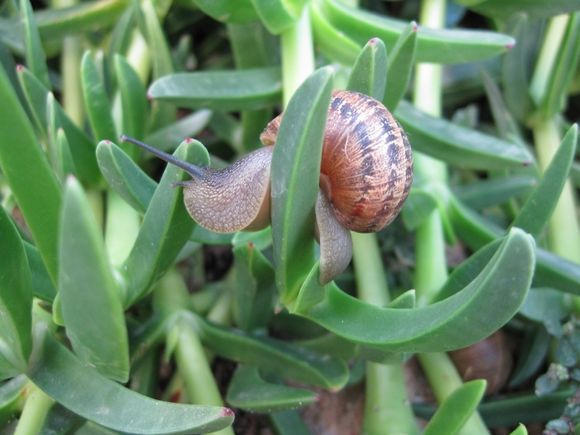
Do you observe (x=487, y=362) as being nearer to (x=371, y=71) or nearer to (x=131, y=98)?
(x=371, y=71)

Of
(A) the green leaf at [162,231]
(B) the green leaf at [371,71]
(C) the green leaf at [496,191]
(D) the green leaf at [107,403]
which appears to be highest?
(B) the green leaf at [371,71]

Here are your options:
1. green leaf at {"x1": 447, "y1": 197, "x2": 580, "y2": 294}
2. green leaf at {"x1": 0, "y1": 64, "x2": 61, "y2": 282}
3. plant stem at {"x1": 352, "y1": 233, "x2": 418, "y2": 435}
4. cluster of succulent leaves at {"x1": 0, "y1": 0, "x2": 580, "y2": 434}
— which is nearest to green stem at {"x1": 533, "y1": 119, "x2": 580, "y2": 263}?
cluster of succulent leaves at {"x1": 0, "y1": 0, "x2": 580, "y2": 434}

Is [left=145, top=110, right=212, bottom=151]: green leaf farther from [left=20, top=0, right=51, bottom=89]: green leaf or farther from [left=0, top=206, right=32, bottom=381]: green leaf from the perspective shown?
[left=0, top=206, right=32, bottom=381]: green leaf

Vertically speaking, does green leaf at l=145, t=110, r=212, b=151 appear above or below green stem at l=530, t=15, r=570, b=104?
below

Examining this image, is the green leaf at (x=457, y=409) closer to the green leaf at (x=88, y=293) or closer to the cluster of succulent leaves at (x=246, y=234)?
the cluster of succulent leaves at (x=246, y=234)

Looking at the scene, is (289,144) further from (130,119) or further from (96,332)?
(130,119)

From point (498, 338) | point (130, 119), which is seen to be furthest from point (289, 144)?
point (498, 338)

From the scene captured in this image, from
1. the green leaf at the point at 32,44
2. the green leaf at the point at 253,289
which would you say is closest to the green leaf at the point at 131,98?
the green leaf at the point at 32,44
